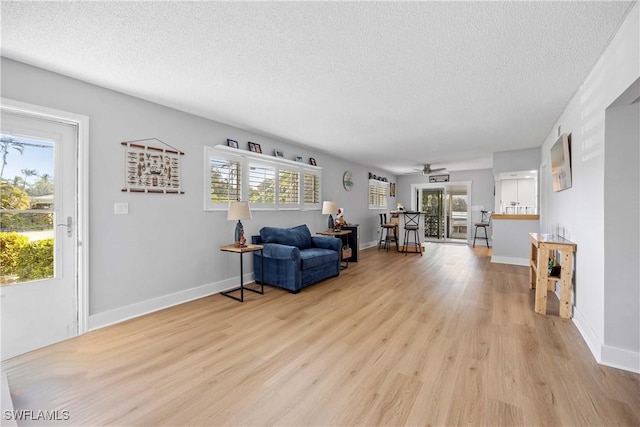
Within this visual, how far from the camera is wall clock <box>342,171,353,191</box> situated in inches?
272

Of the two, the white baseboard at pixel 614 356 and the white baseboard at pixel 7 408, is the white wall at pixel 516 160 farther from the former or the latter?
the white baseboard at pixel 7 408

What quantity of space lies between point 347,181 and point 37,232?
5615 millimetres

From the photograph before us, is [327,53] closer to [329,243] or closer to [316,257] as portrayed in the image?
[316,257]

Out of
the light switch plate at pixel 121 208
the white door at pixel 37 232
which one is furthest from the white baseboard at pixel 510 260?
the white door at pixel 37 232

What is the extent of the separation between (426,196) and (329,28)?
888 centimetres

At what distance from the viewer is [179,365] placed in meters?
2.11

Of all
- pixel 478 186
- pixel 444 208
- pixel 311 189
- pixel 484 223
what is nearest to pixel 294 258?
pixel 311 189

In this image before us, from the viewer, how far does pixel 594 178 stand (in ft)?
7.62

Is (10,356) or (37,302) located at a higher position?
(37,302)

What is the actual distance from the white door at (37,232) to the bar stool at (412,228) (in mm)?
6480

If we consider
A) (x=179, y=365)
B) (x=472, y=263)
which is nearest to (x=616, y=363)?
(x=179, y=365)

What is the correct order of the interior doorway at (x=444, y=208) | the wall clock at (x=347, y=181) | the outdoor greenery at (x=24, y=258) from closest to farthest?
the outdoor greenery at (x=24, y=258)
the wall clock at (x=347, y=181)
the interior doorway at (x=444, y=208)

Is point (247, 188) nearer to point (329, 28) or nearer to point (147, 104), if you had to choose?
point (147, 104)

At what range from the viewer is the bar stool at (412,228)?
287 inches
